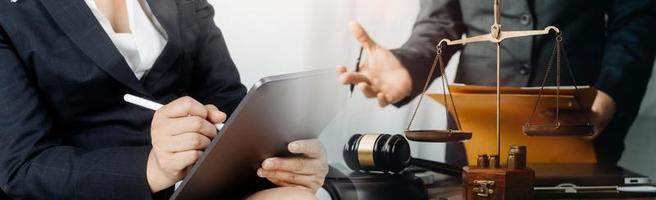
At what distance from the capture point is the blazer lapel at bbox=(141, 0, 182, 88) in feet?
3.94

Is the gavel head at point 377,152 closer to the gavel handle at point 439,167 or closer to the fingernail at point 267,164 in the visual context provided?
the gavel handle at point 439,167

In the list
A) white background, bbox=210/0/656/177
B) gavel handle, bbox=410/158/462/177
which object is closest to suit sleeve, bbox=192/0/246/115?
white background, bbox=210/0/656/177

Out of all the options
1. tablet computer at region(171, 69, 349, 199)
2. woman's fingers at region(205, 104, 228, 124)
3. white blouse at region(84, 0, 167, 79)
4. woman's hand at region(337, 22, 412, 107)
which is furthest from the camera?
woman's hand at region(337, 22, 412, 107)

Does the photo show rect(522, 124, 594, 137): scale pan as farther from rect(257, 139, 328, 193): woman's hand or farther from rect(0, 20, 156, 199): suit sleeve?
rect(0, 20, 156, 199): suit sleeve

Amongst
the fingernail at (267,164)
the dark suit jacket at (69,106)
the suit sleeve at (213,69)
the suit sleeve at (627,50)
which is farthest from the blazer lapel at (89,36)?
the suit sleeve at (627,50)

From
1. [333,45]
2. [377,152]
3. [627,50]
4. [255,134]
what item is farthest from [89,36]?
[627,50]

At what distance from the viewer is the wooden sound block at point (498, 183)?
4.03ft

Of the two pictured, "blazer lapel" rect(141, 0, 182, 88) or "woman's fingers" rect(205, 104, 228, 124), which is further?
"blazer lapel" rect(141, 0, 182, 88)

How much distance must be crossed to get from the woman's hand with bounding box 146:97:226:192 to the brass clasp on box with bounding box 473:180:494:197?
0.48 meters

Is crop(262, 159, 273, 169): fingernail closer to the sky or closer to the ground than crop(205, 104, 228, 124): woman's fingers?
closer to the ground

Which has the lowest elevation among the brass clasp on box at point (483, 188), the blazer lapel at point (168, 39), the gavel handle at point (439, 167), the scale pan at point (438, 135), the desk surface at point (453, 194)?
the desk surface at point (453, 194)

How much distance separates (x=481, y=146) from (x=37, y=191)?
2.73 feet

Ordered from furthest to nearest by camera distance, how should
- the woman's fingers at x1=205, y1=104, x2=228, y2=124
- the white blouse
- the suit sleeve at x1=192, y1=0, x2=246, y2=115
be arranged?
1. the suit sleeve at x1=192, y1=0, x2=246, y2=115
2. the white blouse
3. the woman's fingers at x1=205, y1=104, x2=228, y2=124

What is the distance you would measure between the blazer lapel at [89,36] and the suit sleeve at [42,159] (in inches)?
3.3
